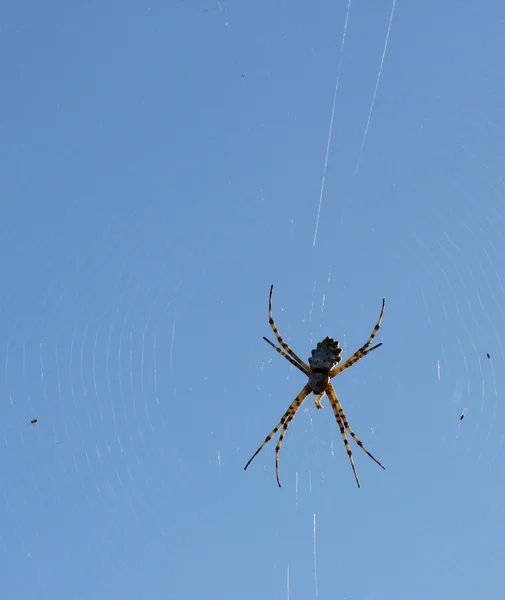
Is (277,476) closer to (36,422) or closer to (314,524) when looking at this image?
(314,524)

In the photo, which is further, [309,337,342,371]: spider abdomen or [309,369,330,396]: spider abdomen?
[309,369,330,396]: spider abdomen

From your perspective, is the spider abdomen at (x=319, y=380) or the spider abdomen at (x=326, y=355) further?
the spider abdomen at (x=319, y=380)

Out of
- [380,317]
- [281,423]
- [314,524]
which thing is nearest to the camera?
[314,524]

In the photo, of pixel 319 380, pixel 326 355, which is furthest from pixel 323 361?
pixel 319 380

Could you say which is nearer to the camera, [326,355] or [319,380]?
[326,355]

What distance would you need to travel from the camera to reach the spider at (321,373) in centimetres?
2027

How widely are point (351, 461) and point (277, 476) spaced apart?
1.69 m

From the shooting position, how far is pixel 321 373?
68.2 feet

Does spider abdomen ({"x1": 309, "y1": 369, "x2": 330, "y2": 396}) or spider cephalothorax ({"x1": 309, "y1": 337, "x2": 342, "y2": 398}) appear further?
spider abdomen ({"x1": 309, "y1": 369, "x2": 330, "y2": 396})

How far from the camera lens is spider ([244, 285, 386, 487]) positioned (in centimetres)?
2027

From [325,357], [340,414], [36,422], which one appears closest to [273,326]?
[325,357]

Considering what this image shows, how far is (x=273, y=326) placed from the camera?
20938 millimetres

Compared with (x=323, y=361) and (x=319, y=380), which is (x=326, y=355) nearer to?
(x=323, y=361)

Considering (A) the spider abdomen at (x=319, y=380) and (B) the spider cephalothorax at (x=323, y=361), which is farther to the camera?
(A) the spider abdomen at (x=319, y=380)
